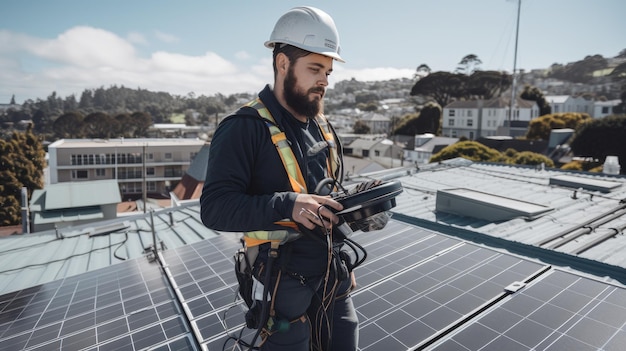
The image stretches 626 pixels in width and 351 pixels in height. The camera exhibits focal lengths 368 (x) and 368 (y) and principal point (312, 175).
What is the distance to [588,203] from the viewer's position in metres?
9.46

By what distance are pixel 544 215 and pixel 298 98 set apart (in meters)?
7.71

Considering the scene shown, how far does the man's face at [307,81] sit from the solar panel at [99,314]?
2491 mm

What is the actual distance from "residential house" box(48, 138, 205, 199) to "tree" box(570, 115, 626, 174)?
155 feet

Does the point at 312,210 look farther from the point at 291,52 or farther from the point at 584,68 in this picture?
the point at 584,68

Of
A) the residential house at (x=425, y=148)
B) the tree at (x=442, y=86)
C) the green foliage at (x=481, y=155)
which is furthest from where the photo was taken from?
the tree at (x=442, y=86)

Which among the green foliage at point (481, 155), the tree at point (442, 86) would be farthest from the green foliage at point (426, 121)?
the green foliage at point (481, 155)

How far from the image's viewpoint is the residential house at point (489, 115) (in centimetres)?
6556

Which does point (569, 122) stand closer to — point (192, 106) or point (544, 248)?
point (544, 248)

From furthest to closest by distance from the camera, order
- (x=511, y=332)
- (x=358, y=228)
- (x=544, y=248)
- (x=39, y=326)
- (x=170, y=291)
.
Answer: (x=544, y=248), (x=170, y=291), (x=39, y=326), (x=511, y=332), (x=358, y=228)

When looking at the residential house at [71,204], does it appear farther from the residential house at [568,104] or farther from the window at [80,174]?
the residential house at [568,104]

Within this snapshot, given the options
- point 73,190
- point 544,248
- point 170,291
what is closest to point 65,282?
point 170,291

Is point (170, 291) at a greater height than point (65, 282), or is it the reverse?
point (170, 291)

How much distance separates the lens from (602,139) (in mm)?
33031

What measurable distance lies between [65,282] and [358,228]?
18.3 feet
